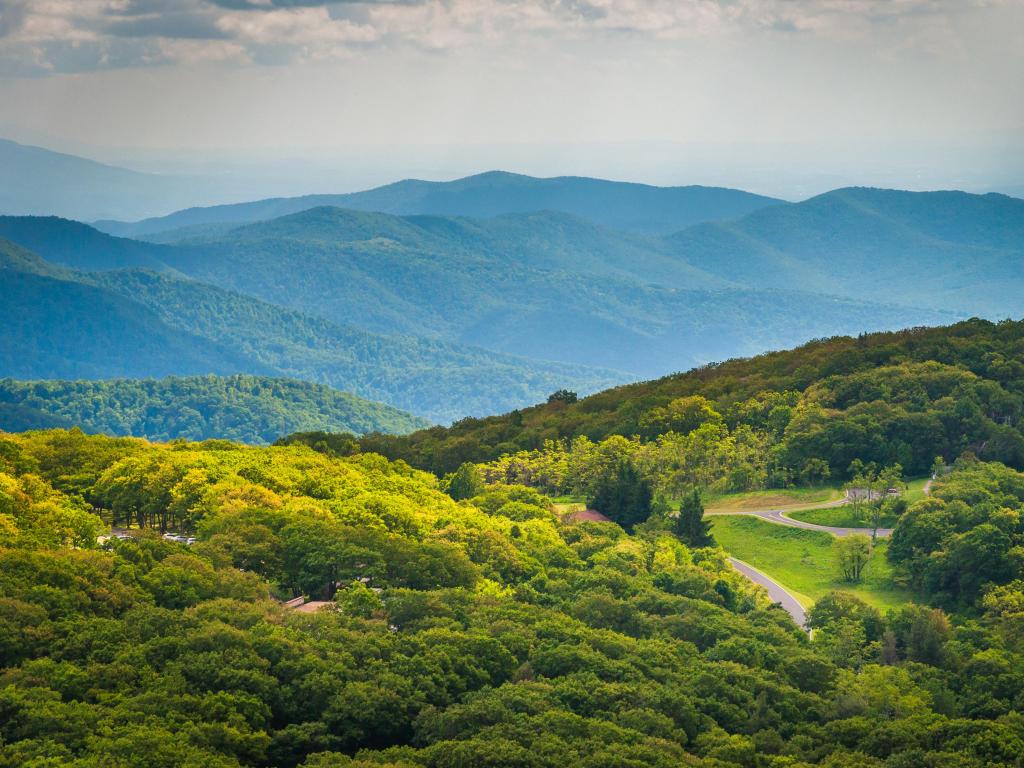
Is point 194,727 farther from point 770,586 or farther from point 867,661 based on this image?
point 770,586

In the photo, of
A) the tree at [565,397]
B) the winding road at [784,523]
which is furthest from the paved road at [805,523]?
the tree at [565,397]

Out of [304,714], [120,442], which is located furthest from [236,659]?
[120,442]

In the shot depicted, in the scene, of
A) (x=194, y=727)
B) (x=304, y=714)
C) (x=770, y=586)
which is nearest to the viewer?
(x=194, y=727)

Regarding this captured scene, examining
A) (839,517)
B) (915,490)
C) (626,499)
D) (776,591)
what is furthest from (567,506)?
(915,490)

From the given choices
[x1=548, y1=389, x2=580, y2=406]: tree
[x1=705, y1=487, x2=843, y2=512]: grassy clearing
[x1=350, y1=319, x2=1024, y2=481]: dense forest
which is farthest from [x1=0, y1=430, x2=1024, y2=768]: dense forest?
[x1=548, y1=389, x2=580, y2=406]: tree

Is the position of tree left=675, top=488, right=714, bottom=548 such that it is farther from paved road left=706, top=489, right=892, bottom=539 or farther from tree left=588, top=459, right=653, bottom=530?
paved road left=706, top=489, right=892, bottom=539

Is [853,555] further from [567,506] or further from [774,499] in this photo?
[567,506]
